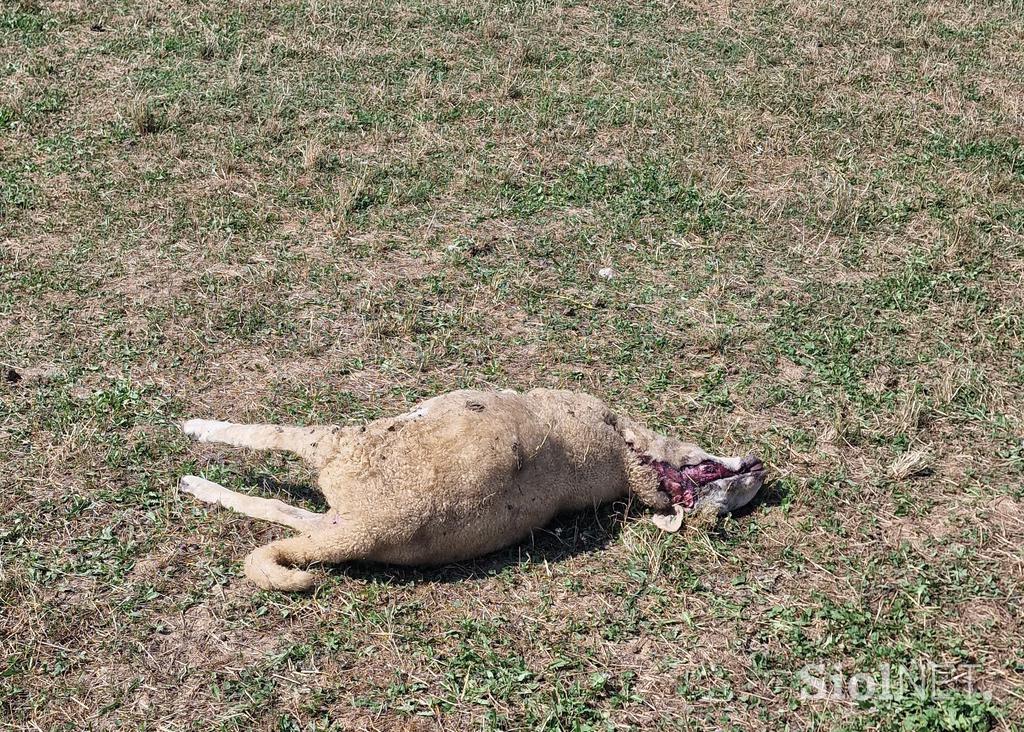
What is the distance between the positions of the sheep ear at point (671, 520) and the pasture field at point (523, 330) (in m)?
0.06

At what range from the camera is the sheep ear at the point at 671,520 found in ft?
16.5

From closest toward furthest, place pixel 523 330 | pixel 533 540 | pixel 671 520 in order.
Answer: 1. pixel 533 540
2. pixel 671 520
3. pixel 523 330

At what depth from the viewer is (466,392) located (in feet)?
16.4

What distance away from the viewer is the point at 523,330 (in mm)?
6527

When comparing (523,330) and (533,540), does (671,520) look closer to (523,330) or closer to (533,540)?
(533,540)

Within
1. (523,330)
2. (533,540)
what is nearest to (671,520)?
(533,540)

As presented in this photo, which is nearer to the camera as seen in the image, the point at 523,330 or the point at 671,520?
the point at 671,520

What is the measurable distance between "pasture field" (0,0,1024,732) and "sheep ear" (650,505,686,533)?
61mm

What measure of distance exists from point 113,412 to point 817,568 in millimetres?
3572

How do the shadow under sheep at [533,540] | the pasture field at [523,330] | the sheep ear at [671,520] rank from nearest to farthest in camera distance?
the pasture field at [523,330] → the shadow under sheep at [533,540] → the sheep ear at [671,520]

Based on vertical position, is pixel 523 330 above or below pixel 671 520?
above

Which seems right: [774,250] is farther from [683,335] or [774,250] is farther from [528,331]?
[528,331]

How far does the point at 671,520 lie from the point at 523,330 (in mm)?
1884

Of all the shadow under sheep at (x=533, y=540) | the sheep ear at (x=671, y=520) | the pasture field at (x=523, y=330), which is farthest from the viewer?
the sheep ear at (x=671, y=520)
